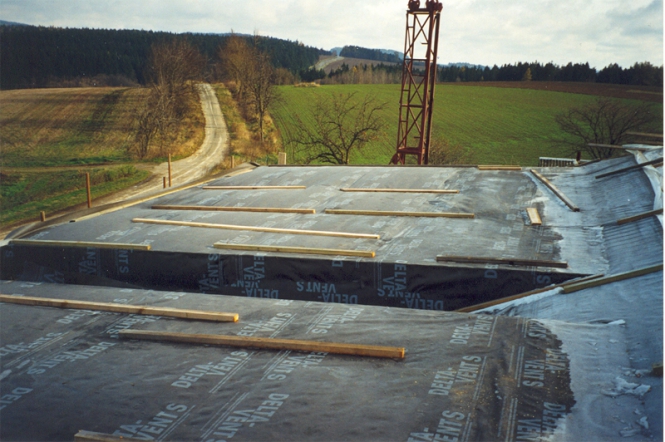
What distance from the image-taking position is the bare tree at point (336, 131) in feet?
104

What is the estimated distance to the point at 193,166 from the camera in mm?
34938

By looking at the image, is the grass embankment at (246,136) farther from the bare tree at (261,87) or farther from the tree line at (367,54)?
the tree line at (367,54)

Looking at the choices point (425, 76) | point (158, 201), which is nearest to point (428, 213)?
point (158, 201)

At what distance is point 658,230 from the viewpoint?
7.44 m

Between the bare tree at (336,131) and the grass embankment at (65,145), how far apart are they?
8609 mm

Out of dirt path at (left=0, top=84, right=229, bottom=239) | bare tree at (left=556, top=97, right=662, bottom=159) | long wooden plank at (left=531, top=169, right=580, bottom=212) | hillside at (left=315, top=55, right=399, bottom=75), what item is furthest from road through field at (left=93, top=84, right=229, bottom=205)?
hillside at (left=315, top=55, right=399, bottom=75)

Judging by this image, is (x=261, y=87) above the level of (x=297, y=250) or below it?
above

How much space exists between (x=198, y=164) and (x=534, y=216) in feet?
95.8

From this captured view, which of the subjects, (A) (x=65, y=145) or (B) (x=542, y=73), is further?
(B) (x=542, y=73)

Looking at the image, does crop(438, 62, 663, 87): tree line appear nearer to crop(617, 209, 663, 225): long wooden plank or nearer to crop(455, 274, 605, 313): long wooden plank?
crop(617, 209, 663, 225): long wooden plank

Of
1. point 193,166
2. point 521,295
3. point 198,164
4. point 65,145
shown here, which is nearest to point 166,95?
point 65,145

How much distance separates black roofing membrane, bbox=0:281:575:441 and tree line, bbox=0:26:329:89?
53057 mm

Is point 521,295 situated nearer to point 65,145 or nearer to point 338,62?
point 65,145

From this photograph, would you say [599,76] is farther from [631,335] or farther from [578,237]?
[631,335]
